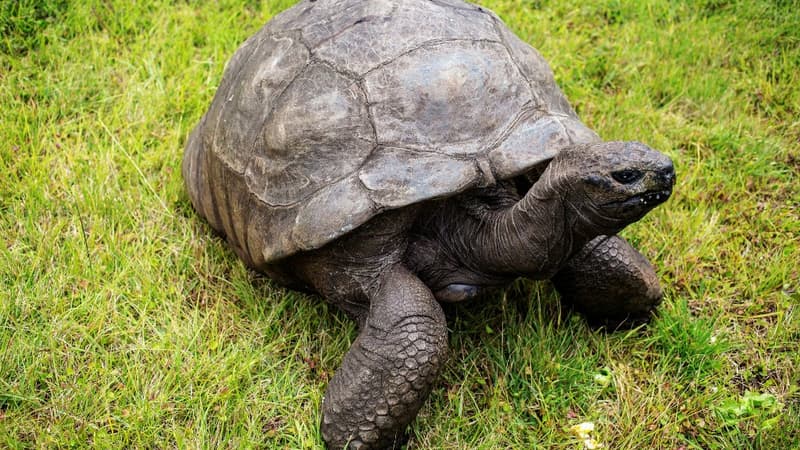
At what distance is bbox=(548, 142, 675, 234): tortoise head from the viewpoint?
275 centimetres

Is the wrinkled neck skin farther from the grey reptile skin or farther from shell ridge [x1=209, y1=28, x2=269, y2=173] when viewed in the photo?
shell ridge [x1=209, y1=28, x2=269, y2=173]

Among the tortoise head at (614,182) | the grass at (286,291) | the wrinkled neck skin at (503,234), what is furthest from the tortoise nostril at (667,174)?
the grass at (286,291)

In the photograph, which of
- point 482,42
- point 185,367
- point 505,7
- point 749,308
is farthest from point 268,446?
point 505,7

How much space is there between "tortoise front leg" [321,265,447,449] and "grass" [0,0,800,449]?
0.25 m

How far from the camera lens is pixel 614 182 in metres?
2.78

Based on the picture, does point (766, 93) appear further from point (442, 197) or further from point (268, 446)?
point (268, 446)

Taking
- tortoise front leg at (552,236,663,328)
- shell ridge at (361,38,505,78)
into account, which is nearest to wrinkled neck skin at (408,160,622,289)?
tortoise front leg at (552,236,663,328)

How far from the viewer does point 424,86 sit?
336cm

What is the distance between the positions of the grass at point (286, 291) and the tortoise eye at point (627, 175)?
1341 millimetres

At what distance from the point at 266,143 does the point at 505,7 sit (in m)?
3.07

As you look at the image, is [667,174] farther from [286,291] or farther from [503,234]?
[286,291]

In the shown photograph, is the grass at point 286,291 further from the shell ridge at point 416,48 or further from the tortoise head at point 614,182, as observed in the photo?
the shell ridge at point 416,48

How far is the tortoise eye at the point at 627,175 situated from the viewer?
275 centimetres

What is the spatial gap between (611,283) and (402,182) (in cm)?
131
